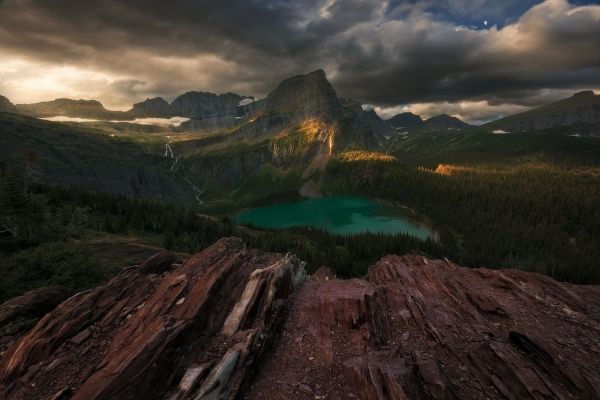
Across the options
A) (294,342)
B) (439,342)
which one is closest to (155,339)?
(294,342)

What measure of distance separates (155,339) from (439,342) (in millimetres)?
18503

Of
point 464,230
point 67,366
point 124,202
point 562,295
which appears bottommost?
point 464,230

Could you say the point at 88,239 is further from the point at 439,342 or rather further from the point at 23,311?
the point at 439,342

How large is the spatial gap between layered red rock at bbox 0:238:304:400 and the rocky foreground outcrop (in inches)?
3.1

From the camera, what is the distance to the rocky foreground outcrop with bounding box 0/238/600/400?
624 inches

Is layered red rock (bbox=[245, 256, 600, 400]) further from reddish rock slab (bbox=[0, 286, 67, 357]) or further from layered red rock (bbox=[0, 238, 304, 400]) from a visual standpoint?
reddish rock slab (bbox=[0, 286, 67, 357])

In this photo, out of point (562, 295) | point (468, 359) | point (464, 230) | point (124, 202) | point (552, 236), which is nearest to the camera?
point (468, 359)

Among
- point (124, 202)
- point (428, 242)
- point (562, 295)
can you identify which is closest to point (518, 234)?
point (428, 242)

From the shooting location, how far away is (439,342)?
20797 mm

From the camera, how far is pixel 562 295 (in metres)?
29.2

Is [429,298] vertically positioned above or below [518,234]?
above

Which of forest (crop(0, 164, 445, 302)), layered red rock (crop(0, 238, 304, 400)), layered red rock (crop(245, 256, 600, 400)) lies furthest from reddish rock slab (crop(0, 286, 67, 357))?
layered red rock (crop(245, 256, 600, 400))

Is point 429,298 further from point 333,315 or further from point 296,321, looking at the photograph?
point 296,321

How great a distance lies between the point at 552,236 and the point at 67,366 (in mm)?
219227
